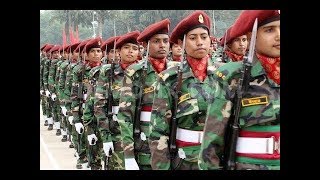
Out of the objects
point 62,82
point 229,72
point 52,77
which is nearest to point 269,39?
point 229,72

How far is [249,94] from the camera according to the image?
10.4 ft

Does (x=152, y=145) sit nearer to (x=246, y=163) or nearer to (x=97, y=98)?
(x=246, y=163)

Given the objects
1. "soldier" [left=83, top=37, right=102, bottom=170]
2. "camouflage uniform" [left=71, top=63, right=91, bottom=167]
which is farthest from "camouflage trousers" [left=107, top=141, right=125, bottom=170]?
"camouflage uniform" [left=71, top=63, right=91, bottom=167]

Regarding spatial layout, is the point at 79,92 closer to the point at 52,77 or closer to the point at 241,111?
the point at 52,77

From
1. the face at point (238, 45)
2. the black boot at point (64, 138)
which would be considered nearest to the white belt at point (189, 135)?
the face at point (238, 45)

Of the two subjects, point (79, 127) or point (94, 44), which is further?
point (94, 44)

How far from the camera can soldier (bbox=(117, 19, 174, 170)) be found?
16.6 feet

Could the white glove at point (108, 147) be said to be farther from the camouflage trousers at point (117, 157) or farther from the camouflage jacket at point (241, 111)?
the camouflage jacket at point (241, 111)

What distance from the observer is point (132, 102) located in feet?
16.8

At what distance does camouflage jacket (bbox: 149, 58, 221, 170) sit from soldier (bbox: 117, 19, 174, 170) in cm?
101

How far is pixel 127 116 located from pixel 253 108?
2116 millimetres

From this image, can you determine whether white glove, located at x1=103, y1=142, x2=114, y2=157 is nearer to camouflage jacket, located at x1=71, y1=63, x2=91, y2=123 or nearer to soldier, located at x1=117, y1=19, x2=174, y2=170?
soldier, located at x1=117, y1=19, x2=174, y2=170
